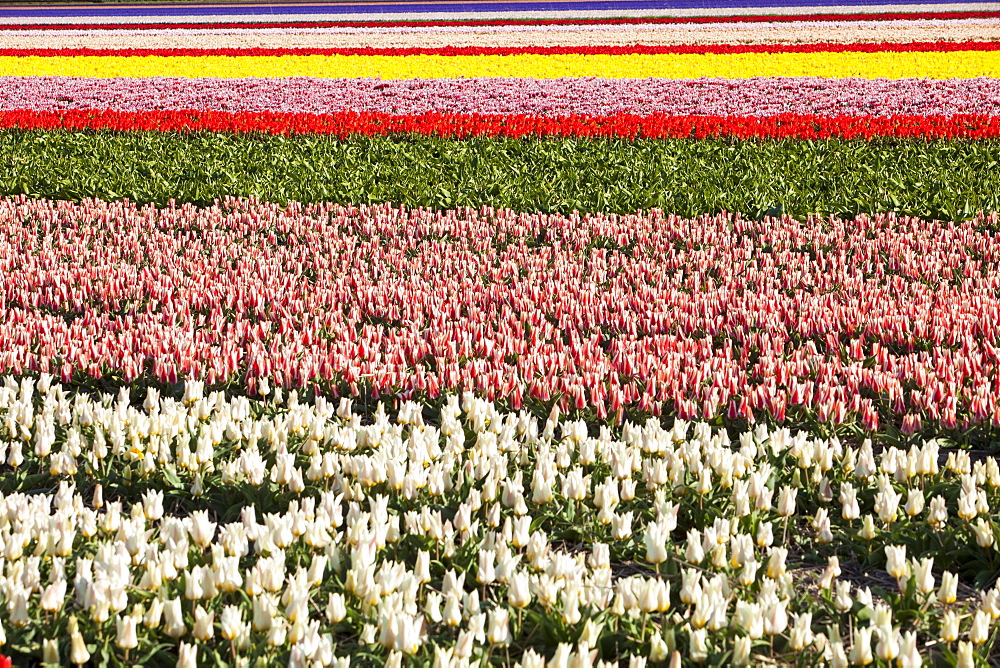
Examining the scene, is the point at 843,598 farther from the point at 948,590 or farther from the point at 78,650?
the point at 78,650

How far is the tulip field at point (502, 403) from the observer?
277cm

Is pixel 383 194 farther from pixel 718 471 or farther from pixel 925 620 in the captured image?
pixel 925 620

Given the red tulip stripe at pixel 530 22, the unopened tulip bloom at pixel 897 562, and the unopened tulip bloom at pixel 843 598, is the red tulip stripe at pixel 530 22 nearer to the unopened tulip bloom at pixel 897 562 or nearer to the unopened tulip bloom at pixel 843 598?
the unopened tulip bloom at pixel 897 562

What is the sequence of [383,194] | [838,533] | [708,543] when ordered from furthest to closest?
[383,194]
[838,533]
[708,543]

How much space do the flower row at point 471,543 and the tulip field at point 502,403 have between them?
1 cm

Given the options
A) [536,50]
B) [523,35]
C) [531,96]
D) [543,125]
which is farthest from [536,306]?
[523,35]

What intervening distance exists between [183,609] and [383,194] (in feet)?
25.2

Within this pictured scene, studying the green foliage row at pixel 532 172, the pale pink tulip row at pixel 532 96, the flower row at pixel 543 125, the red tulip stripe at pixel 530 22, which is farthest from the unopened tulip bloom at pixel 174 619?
the red tulip stripe at pixel 530 22

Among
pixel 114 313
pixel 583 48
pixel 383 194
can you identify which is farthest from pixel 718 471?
pixel 583 48

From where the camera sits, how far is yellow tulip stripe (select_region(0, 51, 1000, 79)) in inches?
1080

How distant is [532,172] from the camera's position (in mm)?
11617

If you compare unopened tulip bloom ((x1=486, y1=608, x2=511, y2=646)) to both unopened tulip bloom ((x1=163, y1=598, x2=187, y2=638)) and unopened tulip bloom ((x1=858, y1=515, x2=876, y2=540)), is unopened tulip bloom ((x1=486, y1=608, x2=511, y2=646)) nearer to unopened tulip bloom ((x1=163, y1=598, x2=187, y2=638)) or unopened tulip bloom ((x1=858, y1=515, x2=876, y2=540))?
unopened tulip bloom ((x1=163, y1=598, x2=187, y2=638))

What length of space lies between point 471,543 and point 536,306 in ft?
10.5

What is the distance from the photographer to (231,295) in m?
6.46
